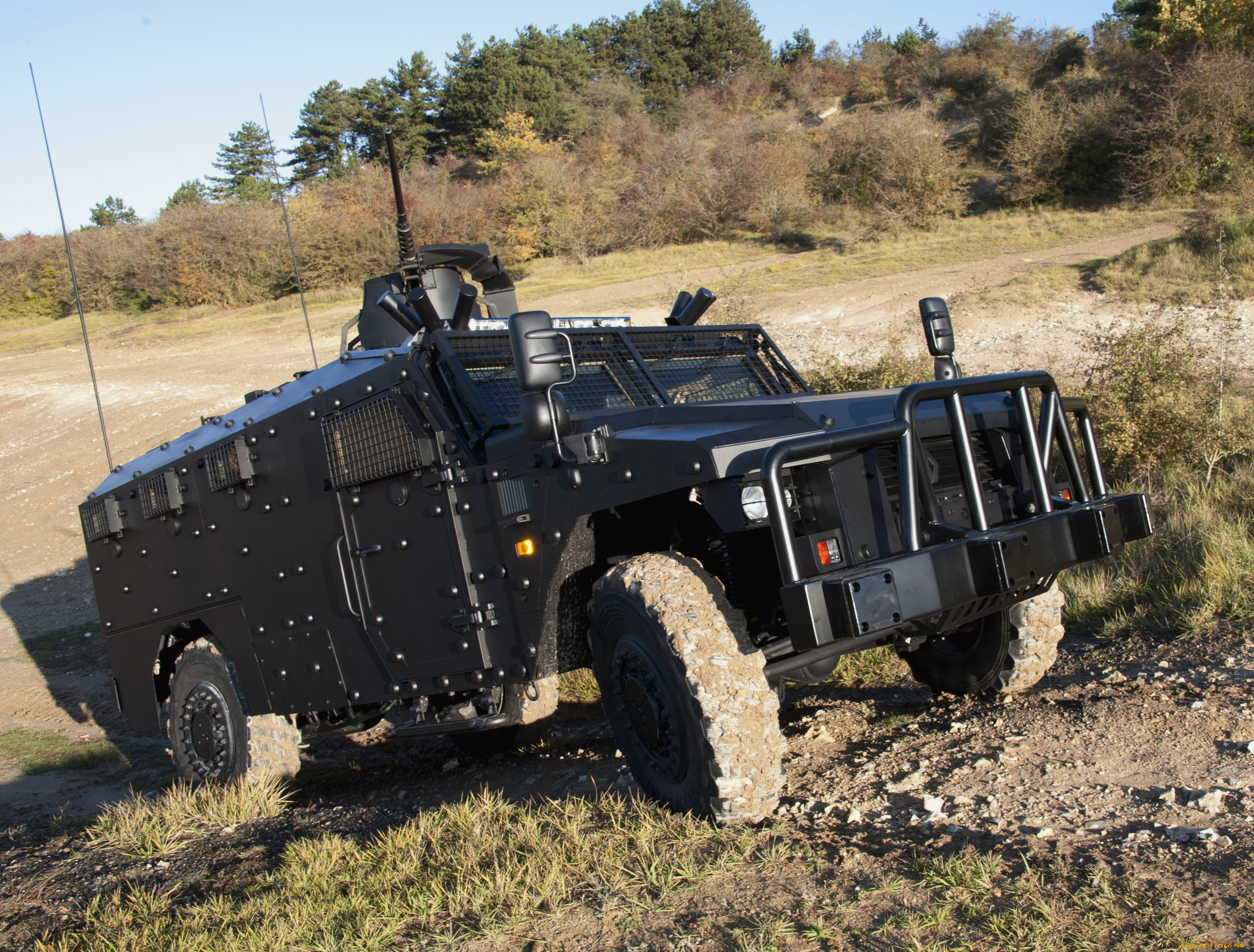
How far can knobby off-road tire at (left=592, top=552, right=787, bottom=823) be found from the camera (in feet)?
10.8

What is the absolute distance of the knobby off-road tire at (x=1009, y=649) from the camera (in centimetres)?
460

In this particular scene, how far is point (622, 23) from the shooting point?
61.7 metres

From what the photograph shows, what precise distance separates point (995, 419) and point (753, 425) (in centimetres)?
109

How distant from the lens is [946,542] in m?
3.43

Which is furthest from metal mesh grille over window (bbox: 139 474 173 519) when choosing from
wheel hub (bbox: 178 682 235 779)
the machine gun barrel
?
the machine gun barrel

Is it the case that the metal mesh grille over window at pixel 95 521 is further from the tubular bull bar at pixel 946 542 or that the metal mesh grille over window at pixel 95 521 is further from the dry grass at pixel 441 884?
the tubular bull bar at pixel 946 542

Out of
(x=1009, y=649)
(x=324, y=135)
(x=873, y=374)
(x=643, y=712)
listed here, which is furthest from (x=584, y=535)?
(x=324, y=135)

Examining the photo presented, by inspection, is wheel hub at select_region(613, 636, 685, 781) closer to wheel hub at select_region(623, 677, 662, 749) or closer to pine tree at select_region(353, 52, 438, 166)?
wheel hub at select_region(623, 677, 662, 749)

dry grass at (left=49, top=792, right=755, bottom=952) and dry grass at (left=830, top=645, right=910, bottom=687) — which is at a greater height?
dry grass at (left=49, top=792, right=755, bottom=952)

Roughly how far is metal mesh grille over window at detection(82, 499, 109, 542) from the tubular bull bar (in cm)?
482

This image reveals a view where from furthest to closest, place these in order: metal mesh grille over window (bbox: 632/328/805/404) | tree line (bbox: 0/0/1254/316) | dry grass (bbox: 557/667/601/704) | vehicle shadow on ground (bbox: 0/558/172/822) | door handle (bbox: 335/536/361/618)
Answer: tree line (bbox: 0/0/1254/316)
dry grass (bbox: 557/667/601/704)
vehicle shadow on ground (bbox: 0/558/172/822)
metal mesh grille over window (bbox: 632/328/805/404)
door handle (bbox: 335/536/361/618)

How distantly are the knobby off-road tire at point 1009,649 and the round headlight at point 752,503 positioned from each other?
1.67 m

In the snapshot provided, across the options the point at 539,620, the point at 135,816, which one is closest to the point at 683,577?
the point at 539,620

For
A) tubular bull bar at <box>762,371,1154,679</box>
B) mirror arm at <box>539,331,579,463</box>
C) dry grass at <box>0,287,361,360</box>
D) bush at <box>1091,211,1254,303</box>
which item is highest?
dry grass at <box>0,287,361,360</box>
